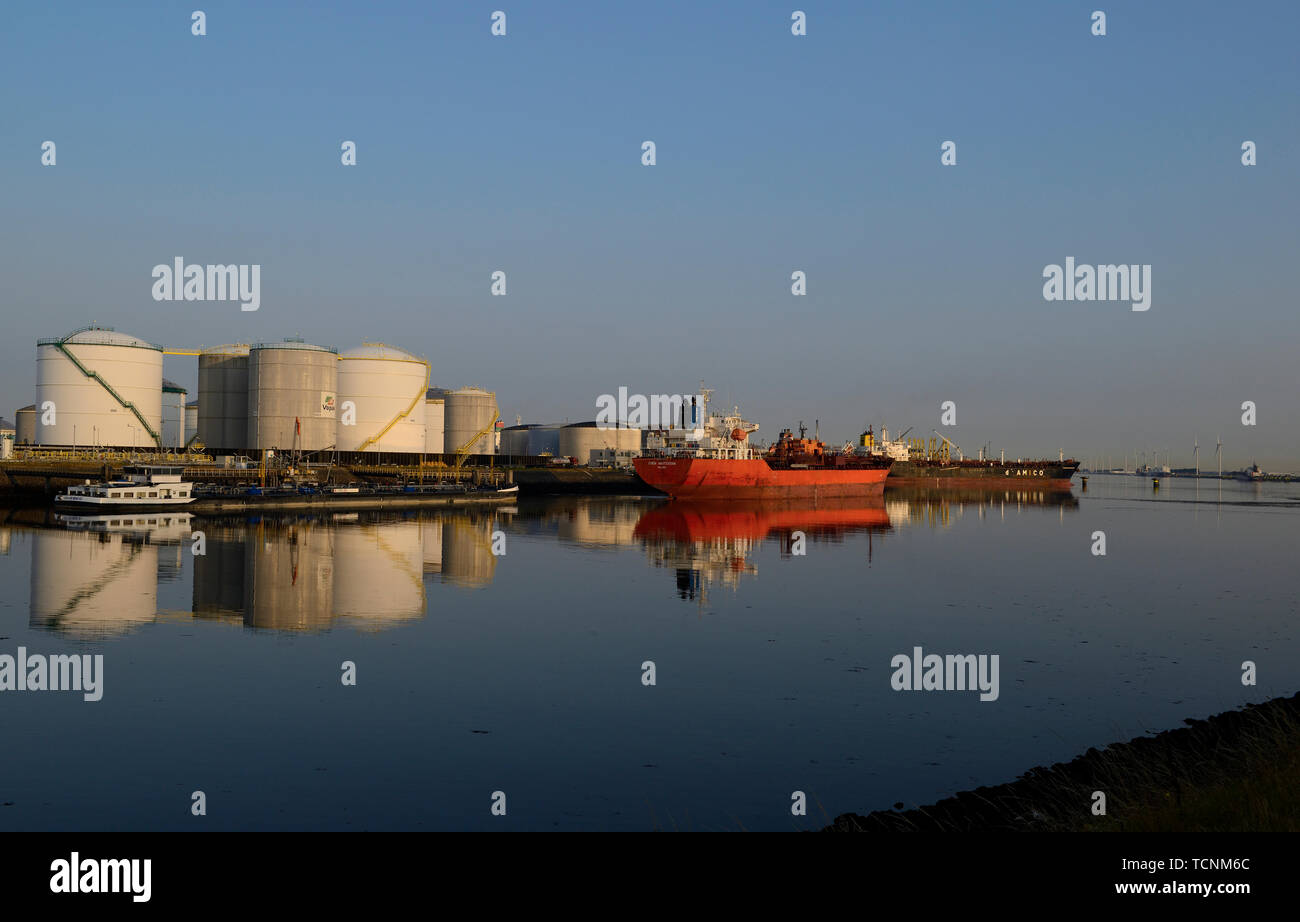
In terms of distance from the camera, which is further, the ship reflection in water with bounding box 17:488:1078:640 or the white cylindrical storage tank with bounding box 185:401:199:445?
the white cylindrical storage tank with bounding box 185:401:199:445

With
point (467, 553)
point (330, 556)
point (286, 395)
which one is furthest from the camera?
point (286, 395)

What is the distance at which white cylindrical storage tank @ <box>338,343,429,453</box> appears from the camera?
4242 inches

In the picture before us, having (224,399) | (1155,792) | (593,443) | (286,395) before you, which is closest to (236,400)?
(224,399)

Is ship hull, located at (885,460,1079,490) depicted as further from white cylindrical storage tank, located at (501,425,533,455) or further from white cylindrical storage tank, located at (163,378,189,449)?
white cylindrical storage tank, located at (163,378,189,449)

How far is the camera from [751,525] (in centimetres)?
7356

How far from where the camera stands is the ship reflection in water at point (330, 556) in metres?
31.4

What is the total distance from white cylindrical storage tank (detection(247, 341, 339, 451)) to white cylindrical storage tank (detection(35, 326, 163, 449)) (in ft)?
37.4

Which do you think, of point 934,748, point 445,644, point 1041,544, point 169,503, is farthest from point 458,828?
point 169,503

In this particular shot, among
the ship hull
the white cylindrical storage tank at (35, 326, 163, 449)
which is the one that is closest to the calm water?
the white cylindrical storage tank at (35, 326, 163, 449)

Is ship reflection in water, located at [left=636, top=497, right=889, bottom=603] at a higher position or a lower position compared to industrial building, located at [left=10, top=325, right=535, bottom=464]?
lower

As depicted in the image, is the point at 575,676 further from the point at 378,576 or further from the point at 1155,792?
the point at 378,576

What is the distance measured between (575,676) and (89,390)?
91.8 meters

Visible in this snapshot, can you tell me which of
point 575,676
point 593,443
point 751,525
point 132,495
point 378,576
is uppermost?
point 593,443
